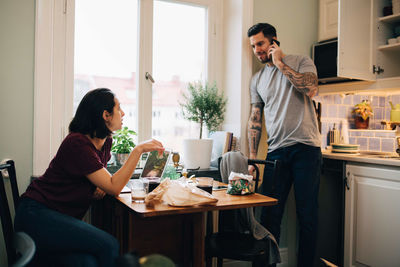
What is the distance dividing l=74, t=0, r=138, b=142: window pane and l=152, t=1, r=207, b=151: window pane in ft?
0.60

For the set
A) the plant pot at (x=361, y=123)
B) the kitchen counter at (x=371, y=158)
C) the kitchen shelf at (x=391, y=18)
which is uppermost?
the kitchen shelf at (x=391, y=18)

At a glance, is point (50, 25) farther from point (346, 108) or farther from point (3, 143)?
point (346, 108)

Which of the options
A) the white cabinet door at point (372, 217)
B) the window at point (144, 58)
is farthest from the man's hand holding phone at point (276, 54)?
the white cabinet door at point (372, 217)

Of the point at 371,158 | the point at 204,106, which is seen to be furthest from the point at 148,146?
the point at 371,158

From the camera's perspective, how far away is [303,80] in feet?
7.69

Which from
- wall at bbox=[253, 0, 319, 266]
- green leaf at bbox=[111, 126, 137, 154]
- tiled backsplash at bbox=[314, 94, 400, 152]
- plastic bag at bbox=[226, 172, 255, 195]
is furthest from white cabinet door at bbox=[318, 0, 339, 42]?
green leaf at bbox=[111, 126, 137, 154]

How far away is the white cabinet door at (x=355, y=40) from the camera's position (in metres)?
2.53

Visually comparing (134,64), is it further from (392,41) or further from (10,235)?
(392,41)

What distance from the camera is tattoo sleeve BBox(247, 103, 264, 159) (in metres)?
2.67

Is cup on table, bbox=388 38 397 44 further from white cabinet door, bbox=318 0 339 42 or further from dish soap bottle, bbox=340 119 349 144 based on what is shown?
dish soap bottle, bbox=340 119 349 144

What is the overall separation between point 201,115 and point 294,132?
2.29 ft

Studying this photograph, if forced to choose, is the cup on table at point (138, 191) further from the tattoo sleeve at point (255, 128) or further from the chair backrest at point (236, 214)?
the tattoo sleeve at point (255, 128)

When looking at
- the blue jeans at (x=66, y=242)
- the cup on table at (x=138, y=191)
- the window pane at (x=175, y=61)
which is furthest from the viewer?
the window pane at (x=175, y=61)

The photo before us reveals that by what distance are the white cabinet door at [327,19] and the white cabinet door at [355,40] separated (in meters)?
0.27
